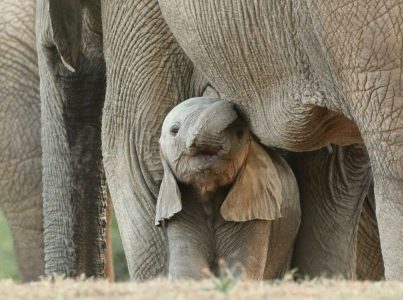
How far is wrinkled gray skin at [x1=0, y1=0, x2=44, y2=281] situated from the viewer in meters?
9.47

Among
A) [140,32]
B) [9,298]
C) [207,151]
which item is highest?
[140,32]

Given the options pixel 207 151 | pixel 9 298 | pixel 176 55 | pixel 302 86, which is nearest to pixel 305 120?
pixel 302 86

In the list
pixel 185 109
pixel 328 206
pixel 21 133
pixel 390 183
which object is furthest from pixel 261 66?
pixel 21 133

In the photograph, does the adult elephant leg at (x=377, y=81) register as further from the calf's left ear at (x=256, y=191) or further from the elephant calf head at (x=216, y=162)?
the calf's left ear at (x=256, y=191)

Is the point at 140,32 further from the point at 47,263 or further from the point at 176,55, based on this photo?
the point at 47,263

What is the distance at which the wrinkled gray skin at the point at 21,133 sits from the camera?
31.1 feet

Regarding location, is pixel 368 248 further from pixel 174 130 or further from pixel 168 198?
pixel 174 130

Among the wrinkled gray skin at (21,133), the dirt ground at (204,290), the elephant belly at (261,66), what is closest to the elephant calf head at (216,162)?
the elephant belly at (261,66)

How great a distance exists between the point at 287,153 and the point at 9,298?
323 centimetres

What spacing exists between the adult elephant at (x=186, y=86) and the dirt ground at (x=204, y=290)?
83cm

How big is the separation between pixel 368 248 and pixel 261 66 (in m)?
2.23

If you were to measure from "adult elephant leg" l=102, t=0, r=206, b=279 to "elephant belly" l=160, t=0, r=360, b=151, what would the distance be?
46cm

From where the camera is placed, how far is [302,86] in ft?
20.8

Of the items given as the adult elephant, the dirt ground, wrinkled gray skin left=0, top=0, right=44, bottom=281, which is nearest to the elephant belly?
the adult elephant
